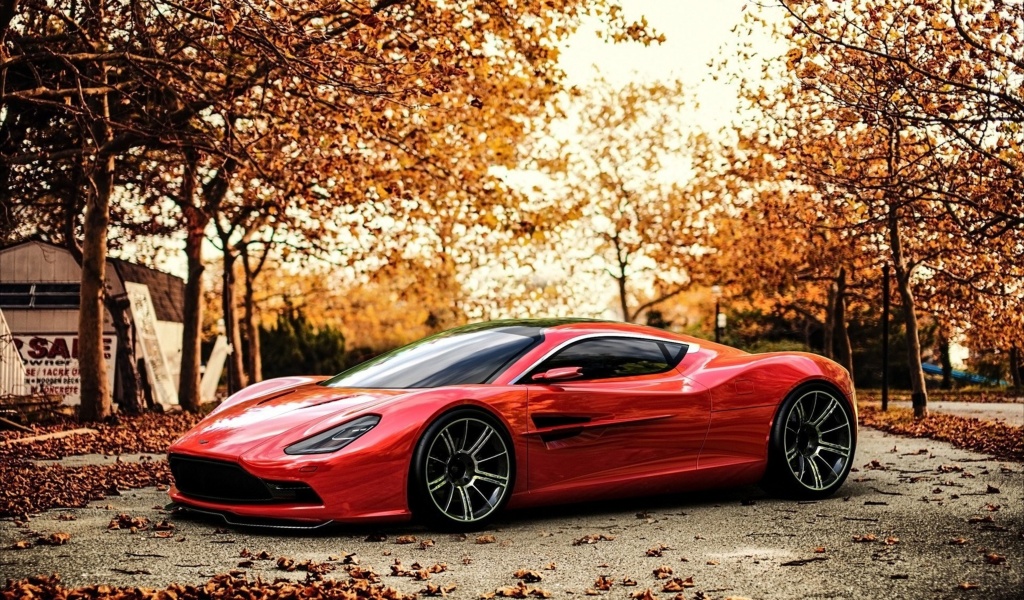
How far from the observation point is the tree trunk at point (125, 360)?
2319 centimetres

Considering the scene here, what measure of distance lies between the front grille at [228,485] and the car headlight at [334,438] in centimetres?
21

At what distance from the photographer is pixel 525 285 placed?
42.3m

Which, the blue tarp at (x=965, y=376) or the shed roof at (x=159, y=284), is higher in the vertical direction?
the shed roof at (x=159, y=284)

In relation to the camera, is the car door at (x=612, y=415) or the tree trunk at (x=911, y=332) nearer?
the car door at (x=612, y=415)

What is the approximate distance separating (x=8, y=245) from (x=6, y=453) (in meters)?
13.9

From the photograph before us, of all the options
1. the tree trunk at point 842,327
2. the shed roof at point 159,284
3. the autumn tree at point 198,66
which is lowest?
the tree trunk at point 842,327

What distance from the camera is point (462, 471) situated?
693 centimetres

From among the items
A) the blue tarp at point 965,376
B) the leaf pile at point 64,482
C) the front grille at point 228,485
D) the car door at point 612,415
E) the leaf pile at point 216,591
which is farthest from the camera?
the blue tarp at point 965,376

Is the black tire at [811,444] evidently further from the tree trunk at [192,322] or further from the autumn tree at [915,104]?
the tree trunk at [192,322]

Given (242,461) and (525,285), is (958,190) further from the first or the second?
(525,285)

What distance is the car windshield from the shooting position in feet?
24.3

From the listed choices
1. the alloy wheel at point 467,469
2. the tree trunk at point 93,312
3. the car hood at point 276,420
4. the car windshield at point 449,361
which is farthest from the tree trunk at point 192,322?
the alloy wheel at point 467,469

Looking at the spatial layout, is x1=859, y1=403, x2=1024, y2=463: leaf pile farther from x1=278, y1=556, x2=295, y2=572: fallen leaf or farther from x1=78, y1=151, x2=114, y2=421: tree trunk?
x1=78, y1=151, x2=114, y2=421: tree trunk

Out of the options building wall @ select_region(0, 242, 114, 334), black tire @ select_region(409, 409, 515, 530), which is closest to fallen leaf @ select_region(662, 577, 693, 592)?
black tire @ select_region(409, 409, 515, 530)
